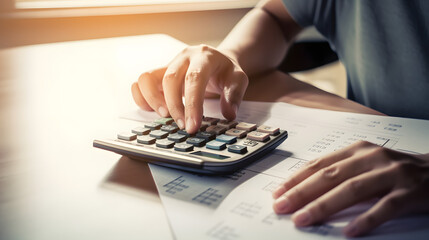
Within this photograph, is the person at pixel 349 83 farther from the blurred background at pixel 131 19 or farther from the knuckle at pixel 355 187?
the blurred background at pixel 131 19

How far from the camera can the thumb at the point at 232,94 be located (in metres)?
0.46

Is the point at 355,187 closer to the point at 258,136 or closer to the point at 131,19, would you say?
the point at 258,136

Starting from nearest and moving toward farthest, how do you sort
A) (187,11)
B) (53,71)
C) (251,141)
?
(251,141), (53,71), (187,11)

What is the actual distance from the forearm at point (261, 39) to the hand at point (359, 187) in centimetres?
39

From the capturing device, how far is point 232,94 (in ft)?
1.57

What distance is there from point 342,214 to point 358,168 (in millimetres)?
47

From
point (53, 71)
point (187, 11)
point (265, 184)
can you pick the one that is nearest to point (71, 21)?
point (187, 11)

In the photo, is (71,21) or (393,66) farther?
(71,21)

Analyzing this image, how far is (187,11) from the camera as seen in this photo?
1609 millimetres

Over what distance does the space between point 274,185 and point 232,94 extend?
0.64 feet

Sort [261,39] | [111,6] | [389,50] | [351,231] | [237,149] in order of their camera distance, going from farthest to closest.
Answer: [111,6] → [261,39] → [389,50] → [237,149] → [351,231]

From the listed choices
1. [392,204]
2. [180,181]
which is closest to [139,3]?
[180,181]

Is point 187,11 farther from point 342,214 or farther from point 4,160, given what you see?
point 342,214

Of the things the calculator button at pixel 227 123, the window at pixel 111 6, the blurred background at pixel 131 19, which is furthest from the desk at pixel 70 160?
the window at pixel 111 6
